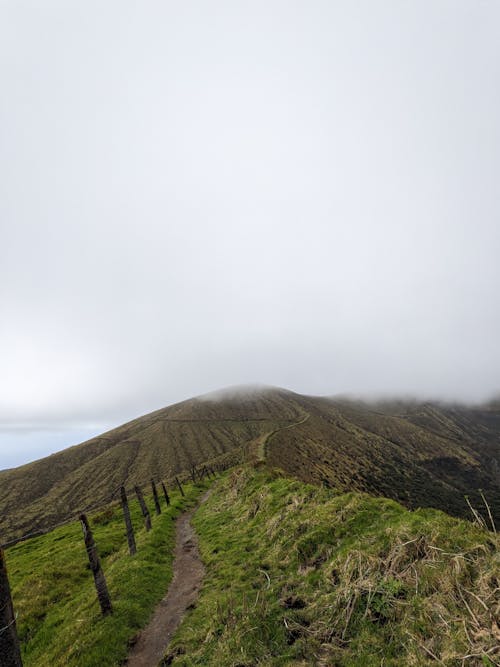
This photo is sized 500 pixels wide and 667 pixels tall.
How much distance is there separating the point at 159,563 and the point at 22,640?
6682 mm

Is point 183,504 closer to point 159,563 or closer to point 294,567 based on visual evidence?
point 159,563

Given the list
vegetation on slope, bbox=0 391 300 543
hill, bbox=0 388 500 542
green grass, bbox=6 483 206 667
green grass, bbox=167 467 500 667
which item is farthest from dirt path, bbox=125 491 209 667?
vegetation on slope, bbox=0 391 300 543

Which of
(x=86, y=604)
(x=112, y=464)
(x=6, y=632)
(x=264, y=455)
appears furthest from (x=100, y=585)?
(x=112, y=464)

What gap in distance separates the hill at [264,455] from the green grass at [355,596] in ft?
128

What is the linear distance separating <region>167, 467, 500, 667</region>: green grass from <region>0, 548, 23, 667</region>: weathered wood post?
15.0 ft

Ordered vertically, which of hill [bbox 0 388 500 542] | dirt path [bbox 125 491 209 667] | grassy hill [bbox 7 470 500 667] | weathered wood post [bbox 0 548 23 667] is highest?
weathered wood post [bbox 0 548 23 667]

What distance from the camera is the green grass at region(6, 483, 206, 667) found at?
11008 millimetres

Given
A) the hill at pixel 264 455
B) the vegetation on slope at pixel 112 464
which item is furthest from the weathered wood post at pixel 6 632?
the vegetation on slope at pixel 112 464

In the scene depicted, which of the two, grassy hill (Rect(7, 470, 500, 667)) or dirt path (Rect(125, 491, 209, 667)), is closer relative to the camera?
grassy hill (Rect(7, 470, 500, 667))

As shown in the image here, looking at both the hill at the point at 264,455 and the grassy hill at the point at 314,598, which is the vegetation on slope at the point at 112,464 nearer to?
the hill at the point at 264,455

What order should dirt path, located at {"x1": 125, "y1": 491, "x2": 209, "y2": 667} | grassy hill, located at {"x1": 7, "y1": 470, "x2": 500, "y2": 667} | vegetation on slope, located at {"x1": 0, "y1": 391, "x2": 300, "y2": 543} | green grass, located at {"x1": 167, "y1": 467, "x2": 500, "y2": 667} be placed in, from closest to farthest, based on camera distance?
1. green grass, located at {"x1": 167, "y1": 467, "x2": 500, "y2": 667}
2. grassy hill, located at {"x1": 7, "y1": 470, "x2": 500, "y2": 667}
3. dirt path, located at {"x1": 125, "y1": 491, "x2": 209, "y2": 667}
4. vegetation on slope, located at {"x1": 0, "y1": 391, "x2": 300, "y2": 543}

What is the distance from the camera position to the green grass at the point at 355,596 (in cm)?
697

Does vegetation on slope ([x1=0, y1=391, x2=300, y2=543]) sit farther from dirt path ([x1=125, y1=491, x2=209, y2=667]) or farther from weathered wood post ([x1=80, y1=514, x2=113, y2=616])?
weathered wood post ([x1=80, y1=514, x2=113, y2=616])

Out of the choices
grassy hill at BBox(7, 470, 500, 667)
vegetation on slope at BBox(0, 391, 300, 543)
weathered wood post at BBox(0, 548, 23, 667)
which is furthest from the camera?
vegetation on slope at BBox(0, 391, 300, 543)
